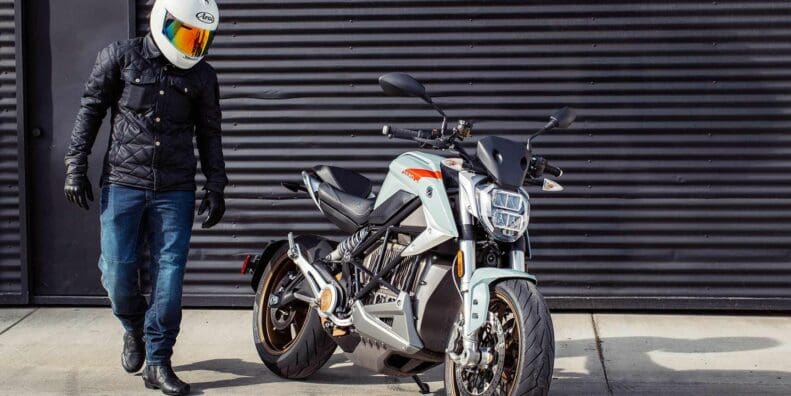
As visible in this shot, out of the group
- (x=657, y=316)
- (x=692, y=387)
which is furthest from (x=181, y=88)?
(x=657, y=316)

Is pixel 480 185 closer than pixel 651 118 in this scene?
Yes

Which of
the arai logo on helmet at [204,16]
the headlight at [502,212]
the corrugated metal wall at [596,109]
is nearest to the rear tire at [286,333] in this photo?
the arai logo on helmet at [204,16]

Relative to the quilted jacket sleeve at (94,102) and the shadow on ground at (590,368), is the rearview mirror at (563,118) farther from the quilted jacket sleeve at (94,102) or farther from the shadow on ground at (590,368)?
the quilted jacket sleeve at (94,102)

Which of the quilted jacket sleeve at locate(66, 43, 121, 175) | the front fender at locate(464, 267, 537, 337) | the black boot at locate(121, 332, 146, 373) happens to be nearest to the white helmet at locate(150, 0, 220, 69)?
the quilted jacket sleeve at locate(66, 43, 121, 175)

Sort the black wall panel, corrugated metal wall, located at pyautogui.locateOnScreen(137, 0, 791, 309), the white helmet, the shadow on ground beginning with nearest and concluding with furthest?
the white helmet
the shadow on ground
corrugated metal wall, located at pyautogui.locateOnScreen(137, 0, 791, 309)
the black wall panel

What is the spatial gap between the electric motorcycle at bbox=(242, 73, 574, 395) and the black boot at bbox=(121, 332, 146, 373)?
0.74 meters

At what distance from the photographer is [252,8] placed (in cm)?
773

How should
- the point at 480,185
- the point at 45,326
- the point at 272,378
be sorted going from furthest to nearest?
the point at 45,326, the point at 272,378, the point at 480,185

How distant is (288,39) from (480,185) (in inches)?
120

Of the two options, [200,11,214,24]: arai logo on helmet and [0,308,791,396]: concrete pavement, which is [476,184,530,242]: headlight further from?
[200,11,214,24]: arai logo on helmet

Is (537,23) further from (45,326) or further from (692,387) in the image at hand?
(45,326)

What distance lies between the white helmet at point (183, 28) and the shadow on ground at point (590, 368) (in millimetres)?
1652

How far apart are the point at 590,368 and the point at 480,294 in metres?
1.63

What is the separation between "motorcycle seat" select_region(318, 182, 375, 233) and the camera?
5707 millimetres
